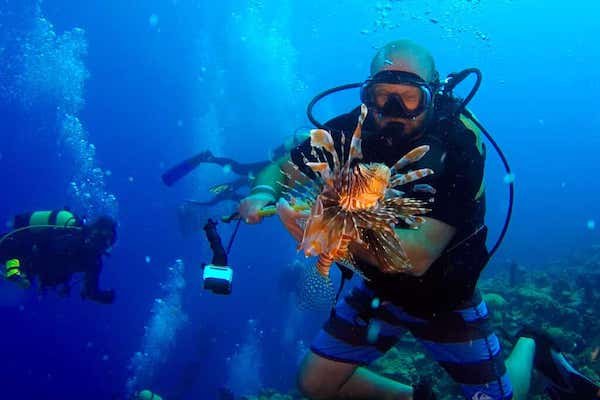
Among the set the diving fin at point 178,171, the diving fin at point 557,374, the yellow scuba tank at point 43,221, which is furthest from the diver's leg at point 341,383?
the diving fin at point 178,171

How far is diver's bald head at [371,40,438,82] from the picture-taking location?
3.08 metres

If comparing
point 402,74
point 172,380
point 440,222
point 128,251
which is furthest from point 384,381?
point 128,251

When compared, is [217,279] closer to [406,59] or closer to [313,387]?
[313,387]

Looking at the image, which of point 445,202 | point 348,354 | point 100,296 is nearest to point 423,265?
point 445,202

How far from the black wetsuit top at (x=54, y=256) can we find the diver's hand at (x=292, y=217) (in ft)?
23.9

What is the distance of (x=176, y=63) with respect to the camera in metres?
103

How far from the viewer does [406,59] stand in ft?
10.2

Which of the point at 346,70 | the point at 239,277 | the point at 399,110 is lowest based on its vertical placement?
the point at 399,110

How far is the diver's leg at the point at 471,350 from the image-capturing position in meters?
3.59

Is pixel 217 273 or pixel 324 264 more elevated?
pixel 217 273

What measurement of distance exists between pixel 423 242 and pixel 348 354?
2222mm

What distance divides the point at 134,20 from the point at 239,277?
96.7 m

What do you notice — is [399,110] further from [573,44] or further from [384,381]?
[573,44]

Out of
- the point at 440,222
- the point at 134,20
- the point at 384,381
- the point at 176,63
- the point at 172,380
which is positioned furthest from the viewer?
the point at 134,20
